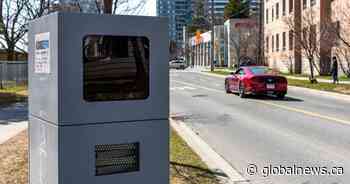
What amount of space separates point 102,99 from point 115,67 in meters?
0.29

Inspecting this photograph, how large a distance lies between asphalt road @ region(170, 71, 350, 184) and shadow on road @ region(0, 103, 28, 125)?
4.66 m

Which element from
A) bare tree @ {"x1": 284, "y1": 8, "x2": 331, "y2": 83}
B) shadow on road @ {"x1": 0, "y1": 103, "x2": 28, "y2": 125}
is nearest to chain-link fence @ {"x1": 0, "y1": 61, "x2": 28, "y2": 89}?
shadow on road @ {"x1": 0, "y1": 103, "x2": 28, "y2": 125}

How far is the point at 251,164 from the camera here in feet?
26.2

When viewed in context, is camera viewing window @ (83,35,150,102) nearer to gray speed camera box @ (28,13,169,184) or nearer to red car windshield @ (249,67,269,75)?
gray speed camera box @ (28,13,169,184)

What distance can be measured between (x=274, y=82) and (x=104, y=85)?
17475mm

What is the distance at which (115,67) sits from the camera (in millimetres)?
4156

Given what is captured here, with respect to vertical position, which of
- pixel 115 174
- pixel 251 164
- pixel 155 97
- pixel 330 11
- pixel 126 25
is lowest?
pixel 251 164

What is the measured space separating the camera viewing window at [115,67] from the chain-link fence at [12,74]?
28.9 meters

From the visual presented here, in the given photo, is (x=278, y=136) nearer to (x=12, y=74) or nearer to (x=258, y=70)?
(x=258, y=70)

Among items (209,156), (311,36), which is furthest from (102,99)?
(311,36)

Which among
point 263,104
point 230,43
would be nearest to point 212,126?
point 263,104

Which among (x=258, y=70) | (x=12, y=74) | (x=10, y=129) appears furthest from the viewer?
(x=12, y=74)

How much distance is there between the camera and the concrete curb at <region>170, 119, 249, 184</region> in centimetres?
668

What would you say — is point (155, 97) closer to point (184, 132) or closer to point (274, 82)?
point (184, 132)
